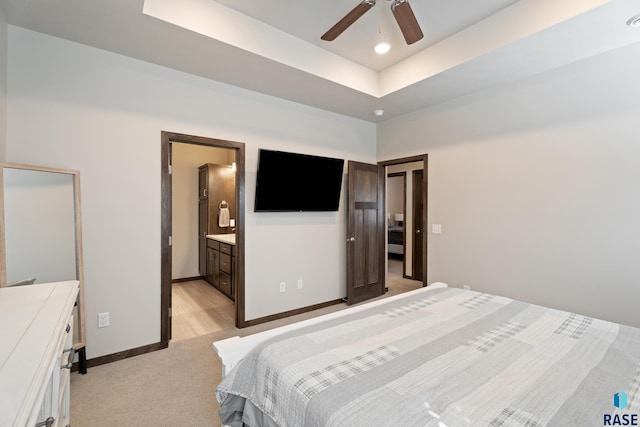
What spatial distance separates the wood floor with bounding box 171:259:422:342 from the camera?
3.09 meters

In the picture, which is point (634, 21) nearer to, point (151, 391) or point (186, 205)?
point (151, 391)

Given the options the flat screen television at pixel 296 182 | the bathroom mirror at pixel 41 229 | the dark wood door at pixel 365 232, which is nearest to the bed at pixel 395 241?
the dark wood door at pixel 365 232

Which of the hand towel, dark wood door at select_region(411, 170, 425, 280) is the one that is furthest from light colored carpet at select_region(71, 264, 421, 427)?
dark wood door at select_region(411, 170, 425, 280)

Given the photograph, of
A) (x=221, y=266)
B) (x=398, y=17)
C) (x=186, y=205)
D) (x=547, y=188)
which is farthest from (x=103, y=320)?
(x=547, y=188)

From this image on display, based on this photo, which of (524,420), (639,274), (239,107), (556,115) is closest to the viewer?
(524,420)

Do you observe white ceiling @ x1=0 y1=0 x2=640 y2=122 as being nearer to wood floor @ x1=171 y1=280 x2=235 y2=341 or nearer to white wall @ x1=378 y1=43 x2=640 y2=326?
white wall @ x1=378 y1=43 x2=640 y2=326

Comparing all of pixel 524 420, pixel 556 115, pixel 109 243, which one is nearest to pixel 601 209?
pixel 556 115

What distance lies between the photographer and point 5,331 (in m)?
1.02

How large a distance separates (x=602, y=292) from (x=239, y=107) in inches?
151

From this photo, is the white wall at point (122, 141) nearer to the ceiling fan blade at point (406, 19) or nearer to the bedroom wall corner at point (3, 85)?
the bedroom wall corner at point (3, 85)

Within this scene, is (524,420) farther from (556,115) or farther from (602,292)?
(556,115)

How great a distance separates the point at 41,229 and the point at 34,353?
1.70 meters

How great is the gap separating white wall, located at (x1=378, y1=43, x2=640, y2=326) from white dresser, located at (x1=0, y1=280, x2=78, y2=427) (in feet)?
11.4

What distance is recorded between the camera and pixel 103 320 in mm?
2398
